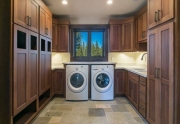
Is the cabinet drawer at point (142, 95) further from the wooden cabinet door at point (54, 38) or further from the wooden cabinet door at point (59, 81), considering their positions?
the wooden cabinet door at point (54, 38)

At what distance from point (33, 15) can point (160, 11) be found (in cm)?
218

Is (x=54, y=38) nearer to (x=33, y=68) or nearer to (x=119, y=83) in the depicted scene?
(x=33, y=68)

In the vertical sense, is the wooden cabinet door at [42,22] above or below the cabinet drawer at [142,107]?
above

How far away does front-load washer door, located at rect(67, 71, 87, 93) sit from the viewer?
4324 millimetres

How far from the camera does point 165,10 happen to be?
6.66 ft

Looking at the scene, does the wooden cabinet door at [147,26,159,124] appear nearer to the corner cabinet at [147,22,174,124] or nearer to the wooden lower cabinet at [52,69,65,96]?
the corner cabinet at [147,22,174,124]

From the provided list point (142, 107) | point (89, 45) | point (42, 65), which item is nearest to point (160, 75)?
point (142, 107)

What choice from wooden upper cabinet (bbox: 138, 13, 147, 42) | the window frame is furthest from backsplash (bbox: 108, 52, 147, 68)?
wooden upper cabinet (bbox: 138, 13, 147, 42)

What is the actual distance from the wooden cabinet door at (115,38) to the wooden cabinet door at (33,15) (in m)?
2.51

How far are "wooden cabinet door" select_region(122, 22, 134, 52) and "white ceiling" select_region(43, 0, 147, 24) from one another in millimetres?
408

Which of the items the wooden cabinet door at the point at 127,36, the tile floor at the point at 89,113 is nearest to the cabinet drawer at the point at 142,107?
the tile floor at the point at 89,113

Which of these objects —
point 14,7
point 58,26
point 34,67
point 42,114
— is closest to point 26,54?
point 34,67

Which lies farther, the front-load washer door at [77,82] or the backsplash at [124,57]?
the backsplash at [124,57]

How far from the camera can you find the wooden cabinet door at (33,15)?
2736 millimetres
